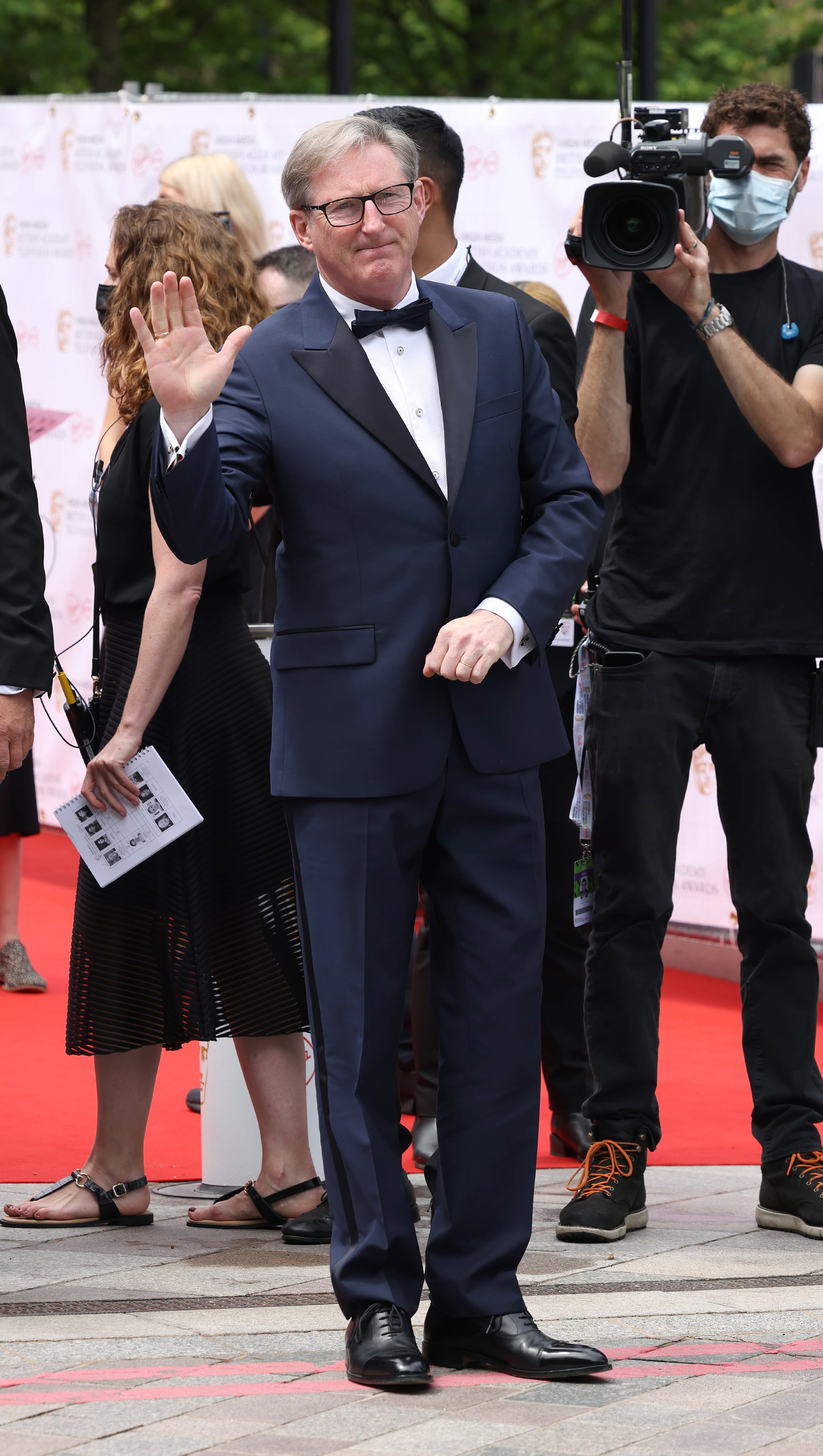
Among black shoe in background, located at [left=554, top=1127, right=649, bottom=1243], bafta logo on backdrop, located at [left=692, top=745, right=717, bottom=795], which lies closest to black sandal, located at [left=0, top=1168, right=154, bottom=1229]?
black shoe in background, located at [left=554, top=1127, right=649, bottom=1243]

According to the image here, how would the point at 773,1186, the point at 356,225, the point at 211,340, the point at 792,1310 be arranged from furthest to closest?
the point at 773,1186 → the point at 211,340 → the point at 792,1310 → the point at 356,225

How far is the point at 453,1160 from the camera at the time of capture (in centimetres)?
326

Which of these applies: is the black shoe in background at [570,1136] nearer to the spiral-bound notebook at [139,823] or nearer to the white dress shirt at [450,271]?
the spiral-bound notebook at [139,823]

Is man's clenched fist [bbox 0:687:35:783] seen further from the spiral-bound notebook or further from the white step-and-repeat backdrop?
the white step-and-repeat backdrop

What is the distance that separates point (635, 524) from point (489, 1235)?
5.90 feet

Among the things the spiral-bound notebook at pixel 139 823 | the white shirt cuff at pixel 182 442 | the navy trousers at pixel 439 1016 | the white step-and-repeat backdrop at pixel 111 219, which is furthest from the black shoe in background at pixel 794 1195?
the white step-and-repeat backdrop at pixel 111 219

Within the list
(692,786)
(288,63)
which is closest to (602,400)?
(692,786)

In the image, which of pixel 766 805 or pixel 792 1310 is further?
pixel 766 805

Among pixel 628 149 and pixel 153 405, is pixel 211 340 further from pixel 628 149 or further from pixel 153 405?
pixel 628 149

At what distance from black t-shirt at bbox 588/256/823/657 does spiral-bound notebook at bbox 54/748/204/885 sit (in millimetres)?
1060

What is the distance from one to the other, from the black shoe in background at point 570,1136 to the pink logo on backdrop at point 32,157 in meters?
5.16

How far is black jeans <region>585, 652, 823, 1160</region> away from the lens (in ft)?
14.4

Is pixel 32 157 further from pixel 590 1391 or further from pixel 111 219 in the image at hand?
pixel 590 1391

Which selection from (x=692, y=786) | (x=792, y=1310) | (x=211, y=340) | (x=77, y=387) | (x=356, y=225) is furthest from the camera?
(x=77, y=387)
